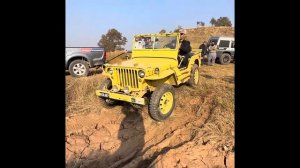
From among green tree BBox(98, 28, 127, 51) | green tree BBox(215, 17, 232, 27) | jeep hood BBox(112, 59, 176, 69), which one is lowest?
jeep hood BBox(112, 59, 176, 69)

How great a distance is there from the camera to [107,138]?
219 inches

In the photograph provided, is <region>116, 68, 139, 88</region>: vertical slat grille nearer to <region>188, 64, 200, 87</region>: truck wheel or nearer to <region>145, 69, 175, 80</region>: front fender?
<region>145, 69, 175, 80</region>: front fender

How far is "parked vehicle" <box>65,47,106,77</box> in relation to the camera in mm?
9852

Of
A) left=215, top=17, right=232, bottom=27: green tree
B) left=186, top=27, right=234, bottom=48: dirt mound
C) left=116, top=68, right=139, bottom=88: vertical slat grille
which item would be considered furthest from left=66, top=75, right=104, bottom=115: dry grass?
left=215, top=17, right=232, bottom=27: green tree

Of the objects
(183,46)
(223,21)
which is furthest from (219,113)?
(223,21)

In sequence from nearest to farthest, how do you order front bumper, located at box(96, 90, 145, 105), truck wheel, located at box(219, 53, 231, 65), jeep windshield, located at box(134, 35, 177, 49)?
1. front bumper, located at box(96, 90, 145, 105)
2. jeep windshield, located at box(134, 35, 177, 49)
3. truck wheel, located at box(219, 53, 231, 65)

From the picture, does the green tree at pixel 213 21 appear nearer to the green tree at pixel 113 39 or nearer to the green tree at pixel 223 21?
the green tree at pixel 223 21

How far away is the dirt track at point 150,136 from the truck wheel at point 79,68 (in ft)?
8.70

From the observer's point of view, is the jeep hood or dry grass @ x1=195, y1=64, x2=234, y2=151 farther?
the jeep hood

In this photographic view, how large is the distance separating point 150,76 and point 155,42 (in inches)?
70.6

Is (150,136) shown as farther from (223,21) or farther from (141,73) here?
(223,21)

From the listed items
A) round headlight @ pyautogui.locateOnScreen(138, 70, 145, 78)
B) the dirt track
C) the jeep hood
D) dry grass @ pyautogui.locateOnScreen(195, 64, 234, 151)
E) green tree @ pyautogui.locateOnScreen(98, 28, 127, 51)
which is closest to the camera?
the dirt track
